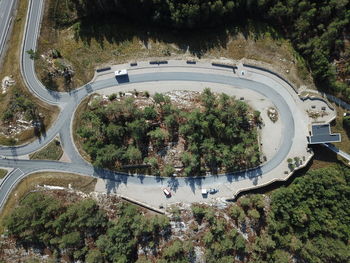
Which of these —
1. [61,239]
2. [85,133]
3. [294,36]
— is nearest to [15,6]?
[85,133]

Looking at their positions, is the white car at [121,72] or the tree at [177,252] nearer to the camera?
the tree at [177,252]

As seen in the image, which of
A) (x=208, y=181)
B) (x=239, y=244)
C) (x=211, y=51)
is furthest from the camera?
(x=211, y=51)

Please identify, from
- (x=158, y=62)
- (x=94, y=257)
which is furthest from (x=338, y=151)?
A: (x=94, y=257)

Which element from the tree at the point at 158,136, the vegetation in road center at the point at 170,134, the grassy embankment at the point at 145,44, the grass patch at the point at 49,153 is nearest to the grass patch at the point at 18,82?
the grass patch at the point at 49,153

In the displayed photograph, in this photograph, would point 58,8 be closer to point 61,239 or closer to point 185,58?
point 185,58

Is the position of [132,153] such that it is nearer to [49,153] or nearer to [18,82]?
[49,153]

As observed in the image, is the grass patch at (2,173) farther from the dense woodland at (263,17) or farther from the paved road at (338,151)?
the paved road at (338,151)
